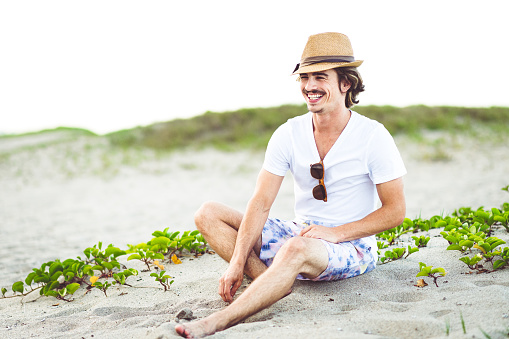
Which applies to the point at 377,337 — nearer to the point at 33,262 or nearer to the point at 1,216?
the point at 33,262

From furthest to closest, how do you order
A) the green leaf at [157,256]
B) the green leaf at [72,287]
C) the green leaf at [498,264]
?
the green leaf at [157,256], the green leaf at [72,287], the green leaf at [498,264]

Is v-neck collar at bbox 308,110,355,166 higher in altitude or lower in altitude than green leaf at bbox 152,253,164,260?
higher

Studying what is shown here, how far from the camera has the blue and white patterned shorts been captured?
258 cm

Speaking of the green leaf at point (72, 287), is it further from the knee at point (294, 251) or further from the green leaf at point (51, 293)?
the knee at point (294, 251)

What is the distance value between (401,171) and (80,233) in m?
5.02

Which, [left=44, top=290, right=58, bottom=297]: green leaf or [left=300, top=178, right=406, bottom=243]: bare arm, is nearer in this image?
[left=300, top=178, right=406, bottom=243]: bare arm

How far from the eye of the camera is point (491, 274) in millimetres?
2668

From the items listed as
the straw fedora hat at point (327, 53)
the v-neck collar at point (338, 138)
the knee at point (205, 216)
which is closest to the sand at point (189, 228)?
the knee at point (205, 216)

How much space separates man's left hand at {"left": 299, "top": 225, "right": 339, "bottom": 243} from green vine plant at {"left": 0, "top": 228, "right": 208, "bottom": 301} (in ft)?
3.21

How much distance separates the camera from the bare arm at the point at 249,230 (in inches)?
100.0

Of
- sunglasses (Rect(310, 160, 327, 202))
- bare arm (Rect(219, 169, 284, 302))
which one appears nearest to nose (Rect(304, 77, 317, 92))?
sunglasses (Rect(310, 160, 327, 202))

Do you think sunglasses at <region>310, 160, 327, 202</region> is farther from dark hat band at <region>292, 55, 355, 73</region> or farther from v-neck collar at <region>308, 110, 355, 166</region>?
dark hat band at <region>292, 55, 355, 73</region>

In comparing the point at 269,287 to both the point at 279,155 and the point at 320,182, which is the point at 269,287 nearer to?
the point at 320,182

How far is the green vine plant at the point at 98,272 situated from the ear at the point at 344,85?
66.1 inches
